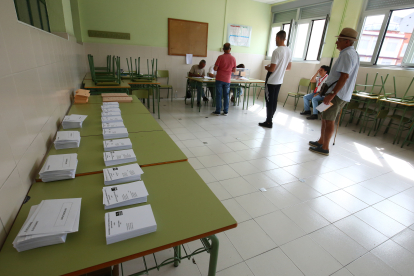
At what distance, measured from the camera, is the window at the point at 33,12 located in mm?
2090

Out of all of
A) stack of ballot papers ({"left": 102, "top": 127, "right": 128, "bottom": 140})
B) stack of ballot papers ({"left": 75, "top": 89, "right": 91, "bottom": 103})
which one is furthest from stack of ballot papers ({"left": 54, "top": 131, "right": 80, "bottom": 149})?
stack of ballot papers ({"left": 75, "top": 89, "right": 91, "bottom": 103})

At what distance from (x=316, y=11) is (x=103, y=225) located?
7044mm

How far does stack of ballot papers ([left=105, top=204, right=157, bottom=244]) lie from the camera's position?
76cm

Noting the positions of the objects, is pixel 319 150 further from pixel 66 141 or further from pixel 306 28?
pixel 306 28

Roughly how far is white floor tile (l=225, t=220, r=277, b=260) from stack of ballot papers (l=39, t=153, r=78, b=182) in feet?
3.91

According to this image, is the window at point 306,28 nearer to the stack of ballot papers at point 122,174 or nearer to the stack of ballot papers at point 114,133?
the stack of ballot papers at point 114,133

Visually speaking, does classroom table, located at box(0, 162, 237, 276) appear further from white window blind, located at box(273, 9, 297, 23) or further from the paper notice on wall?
white window blind, located at box(273, 9, 297, 23)

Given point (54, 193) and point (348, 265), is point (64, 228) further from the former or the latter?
point (348, 265)

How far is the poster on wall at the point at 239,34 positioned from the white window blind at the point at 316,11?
1.60m

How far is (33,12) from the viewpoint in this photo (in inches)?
96.2

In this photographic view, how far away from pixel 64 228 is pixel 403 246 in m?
2.31

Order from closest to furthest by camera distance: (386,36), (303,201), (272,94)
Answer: (303,201) < (272,94) < (386,36)

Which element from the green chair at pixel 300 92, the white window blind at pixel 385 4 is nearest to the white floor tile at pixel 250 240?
the green chair at pixel 300 92

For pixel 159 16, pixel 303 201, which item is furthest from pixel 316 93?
pixel 159 16
